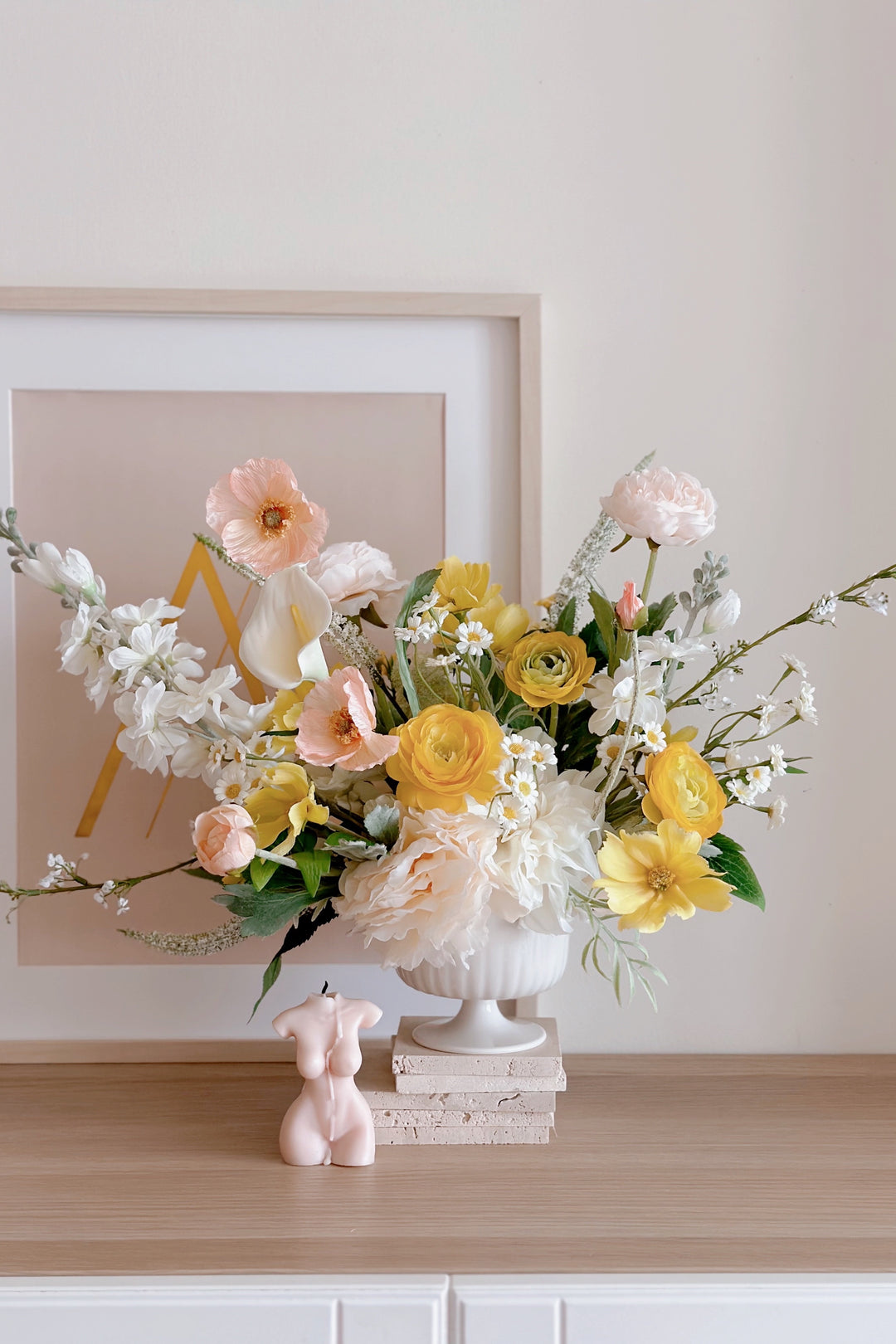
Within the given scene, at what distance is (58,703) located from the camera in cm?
106

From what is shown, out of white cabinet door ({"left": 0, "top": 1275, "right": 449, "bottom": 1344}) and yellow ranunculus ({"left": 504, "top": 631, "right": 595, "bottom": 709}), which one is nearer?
white cabinet door ({"left": 0, "top": 1275, "right": 449, "bottom": 1344})

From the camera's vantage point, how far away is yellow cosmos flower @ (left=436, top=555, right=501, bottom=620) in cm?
88

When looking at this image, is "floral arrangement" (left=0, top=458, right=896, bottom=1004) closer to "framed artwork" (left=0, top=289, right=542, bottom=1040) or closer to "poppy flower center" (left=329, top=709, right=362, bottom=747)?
"poppy flower center" (left=329, top=709, right=362, bottom=747)

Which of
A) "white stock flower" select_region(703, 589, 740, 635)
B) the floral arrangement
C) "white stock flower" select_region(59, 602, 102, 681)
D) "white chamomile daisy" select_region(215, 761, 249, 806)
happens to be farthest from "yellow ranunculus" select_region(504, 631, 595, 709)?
"white stock flower" select_region(59, 602, 102, 681)

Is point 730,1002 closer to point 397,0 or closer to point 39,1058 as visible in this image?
point 39,1058

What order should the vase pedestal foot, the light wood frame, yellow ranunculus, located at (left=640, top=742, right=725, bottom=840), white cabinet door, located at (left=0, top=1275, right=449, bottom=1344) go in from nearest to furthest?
1. white cabinet door, located at (left=0, top=1275, right=449, bottom=1344)
2. yellow ranunculus, located at (left=640, top=742, right=725, bottom=840)
3. the vase pedestal foot
4. the light wood frame

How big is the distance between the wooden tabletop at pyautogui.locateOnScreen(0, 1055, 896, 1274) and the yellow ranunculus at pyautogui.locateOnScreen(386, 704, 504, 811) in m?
0.28

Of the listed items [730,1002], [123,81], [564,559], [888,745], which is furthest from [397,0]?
[730,1002]

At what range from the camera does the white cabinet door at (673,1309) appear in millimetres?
679

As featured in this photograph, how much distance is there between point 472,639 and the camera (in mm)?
796

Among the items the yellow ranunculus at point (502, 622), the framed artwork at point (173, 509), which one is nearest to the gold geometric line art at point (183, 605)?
the framed artwork at point (173, 509)

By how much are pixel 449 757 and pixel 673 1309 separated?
38 centimetres

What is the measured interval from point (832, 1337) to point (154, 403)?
0.95m

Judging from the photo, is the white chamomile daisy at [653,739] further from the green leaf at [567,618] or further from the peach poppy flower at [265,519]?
the peach poppy flower at [265,519]
